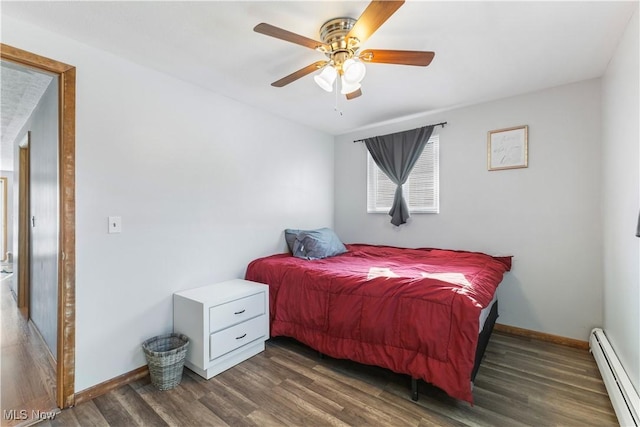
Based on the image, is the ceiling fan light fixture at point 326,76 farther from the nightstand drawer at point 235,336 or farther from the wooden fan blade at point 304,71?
the nightstand drawer at point 235,336

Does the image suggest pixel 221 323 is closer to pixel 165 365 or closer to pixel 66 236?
pixel 165 365

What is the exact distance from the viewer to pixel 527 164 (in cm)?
273

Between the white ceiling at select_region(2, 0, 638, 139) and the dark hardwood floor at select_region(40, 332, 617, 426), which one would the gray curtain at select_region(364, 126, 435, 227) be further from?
the dark hardwood floor at select_region(40, 332, 617, 426)

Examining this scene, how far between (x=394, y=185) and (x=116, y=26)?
9.79ft

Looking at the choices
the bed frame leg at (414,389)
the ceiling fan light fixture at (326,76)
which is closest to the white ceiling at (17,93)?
the ceiling fan light fixture at (326,76)

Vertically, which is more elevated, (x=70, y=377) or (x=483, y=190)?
(x=483, y=190)

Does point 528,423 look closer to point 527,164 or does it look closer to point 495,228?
point 495,228

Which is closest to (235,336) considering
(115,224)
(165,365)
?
(165,365)

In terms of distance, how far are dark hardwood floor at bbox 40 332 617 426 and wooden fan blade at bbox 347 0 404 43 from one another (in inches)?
83.2

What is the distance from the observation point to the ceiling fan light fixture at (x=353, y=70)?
1655mm

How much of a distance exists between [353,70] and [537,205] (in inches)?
88.1

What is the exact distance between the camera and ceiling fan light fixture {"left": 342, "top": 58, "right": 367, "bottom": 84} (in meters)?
1.66

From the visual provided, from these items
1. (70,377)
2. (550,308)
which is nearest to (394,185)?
(550,308)

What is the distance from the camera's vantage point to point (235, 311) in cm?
226
